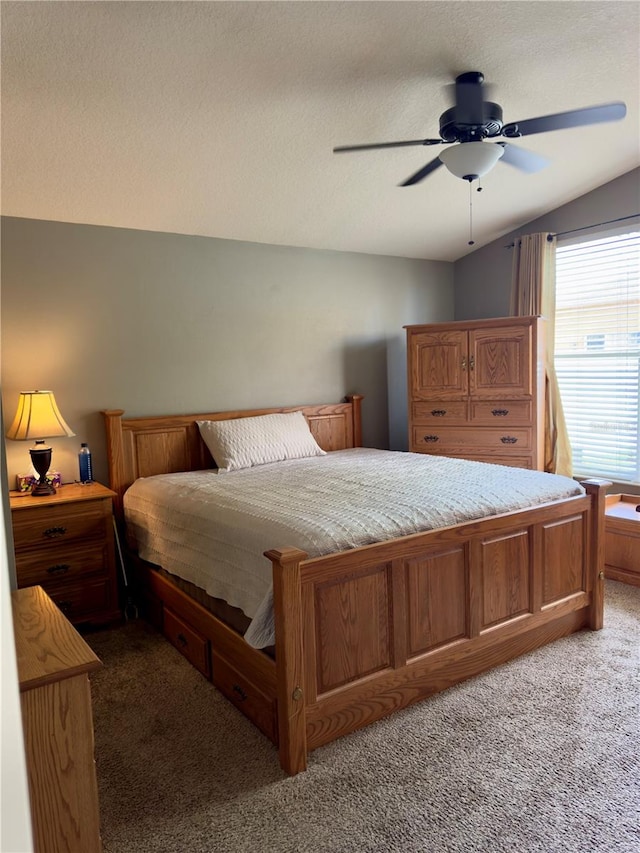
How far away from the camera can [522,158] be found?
8.77 feet

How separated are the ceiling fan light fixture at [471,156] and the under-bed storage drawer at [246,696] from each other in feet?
7.38

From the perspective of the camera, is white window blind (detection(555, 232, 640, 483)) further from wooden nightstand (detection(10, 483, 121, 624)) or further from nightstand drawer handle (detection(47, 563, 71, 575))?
nightstand drawer handle (detection(47, 563, 71, 575))

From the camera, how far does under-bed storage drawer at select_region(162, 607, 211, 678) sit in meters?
2.57

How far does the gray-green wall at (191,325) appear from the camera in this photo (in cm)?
338

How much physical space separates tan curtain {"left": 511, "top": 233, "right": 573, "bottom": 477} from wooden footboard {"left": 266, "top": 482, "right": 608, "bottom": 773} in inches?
61.9

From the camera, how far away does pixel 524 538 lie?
264 cm

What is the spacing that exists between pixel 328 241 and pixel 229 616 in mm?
3047

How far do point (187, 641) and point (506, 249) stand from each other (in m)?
3.95

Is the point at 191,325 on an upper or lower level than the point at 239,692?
upper

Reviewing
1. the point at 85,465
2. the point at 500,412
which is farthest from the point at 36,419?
the point at 500,412

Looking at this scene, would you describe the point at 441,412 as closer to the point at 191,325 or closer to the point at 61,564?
the point at 191,325

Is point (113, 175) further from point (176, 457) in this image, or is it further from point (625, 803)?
point (625, 803)

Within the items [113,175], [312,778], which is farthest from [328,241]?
[312,778]

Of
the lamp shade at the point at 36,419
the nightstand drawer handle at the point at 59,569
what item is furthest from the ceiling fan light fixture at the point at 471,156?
the nightstand drawer handle at the point at 59,569
